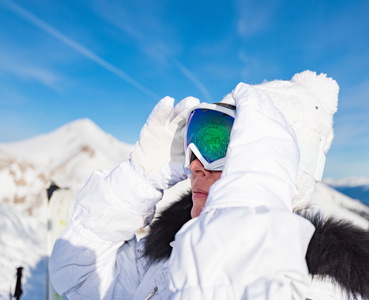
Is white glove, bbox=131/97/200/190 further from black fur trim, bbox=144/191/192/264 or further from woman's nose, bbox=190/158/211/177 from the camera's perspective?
woman's nose, bbox=190/158/211/177

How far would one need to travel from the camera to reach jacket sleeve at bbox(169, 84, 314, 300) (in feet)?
1.86

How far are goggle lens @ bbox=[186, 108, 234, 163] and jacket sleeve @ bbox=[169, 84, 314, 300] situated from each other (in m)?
0.35

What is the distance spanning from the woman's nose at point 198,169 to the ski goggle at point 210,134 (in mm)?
22

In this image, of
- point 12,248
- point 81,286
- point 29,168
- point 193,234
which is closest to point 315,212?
point 193,234

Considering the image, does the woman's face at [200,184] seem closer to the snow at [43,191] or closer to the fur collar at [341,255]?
the fur collar at [341,255]

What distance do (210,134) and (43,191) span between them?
620 centimetres

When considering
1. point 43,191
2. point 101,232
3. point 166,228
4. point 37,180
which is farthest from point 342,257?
point 37,180

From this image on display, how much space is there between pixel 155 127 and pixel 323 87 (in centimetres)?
82

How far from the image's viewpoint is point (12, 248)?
426 centimetres

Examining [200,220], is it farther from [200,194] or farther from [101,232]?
[101,232]

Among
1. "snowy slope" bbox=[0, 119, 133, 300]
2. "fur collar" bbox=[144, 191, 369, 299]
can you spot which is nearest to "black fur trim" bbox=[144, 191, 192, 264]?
"fur collar" bbox=[144, 191, 369, 299]

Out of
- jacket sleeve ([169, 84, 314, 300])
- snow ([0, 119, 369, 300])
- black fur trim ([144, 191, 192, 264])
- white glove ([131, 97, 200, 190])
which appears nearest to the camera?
jacket sleeve ([169, 84, 314, 300])

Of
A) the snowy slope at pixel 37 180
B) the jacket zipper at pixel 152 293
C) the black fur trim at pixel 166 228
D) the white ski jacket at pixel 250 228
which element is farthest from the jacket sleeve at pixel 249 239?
the snowy slope at pixel 37 180

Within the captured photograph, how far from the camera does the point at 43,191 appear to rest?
6.27 meters
